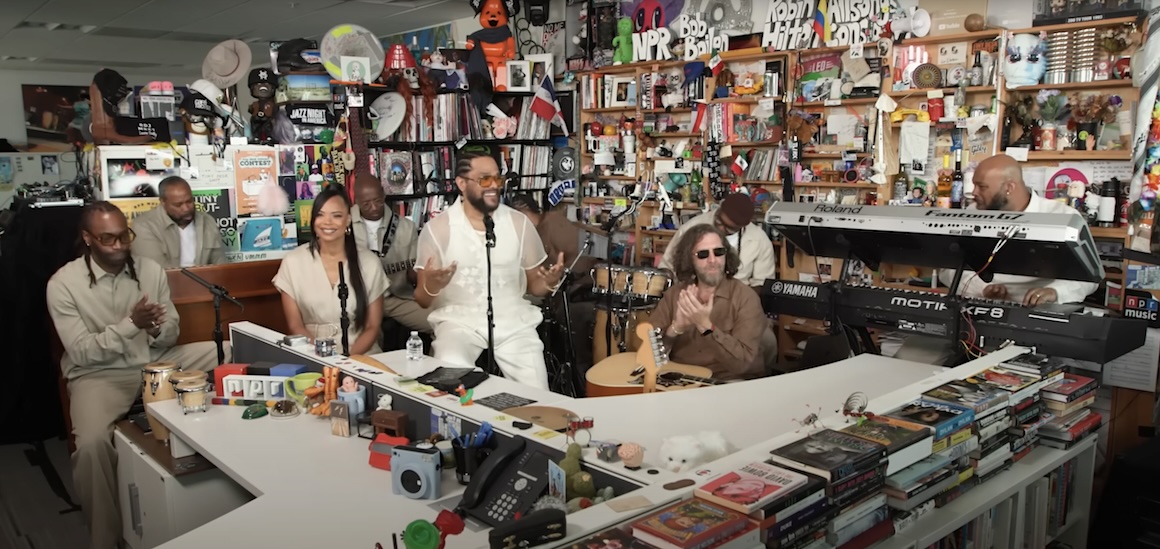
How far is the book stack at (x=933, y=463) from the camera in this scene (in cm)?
198

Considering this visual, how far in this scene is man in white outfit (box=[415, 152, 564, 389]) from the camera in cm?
385

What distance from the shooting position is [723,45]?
21.7 ft

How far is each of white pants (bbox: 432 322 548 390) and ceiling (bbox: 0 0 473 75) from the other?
5140mm

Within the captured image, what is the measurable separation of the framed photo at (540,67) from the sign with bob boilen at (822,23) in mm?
2034

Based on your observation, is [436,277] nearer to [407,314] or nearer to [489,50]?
[407,314]

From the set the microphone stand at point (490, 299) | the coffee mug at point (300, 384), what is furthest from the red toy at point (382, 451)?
the microphone stand at point (490, 299)

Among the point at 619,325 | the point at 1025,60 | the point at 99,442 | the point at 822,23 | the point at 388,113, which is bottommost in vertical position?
the point at 99,442

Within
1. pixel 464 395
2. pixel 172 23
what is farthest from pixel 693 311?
pixel 172 23

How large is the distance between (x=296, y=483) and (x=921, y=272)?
4457mm

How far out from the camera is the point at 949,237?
3.17 metres

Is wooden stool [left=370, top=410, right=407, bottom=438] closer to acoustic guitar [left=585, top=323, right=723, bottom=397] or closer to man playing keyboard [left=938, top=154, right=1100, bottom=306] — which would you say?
acoustic guitar [left=585, top=323, right=723, bottom=397]

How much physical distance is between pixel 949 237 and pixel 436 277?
2.07m

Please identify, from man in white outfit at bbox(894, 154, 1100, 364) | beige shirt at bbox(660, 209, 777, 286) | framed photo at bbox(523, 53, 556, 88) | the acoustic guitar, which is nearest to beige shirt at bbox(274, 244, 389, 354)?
the acoustic guitar

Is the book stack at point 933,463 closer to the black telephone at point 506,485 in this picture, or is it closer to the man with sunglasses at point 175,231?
the black telephone at point 506,485
